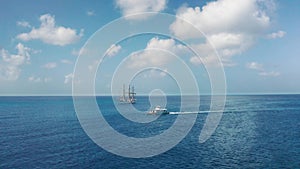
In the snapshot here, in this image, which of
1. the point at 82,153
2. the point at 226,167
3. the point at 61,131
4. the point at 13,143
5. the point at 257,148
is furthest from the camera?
the point at 61,131

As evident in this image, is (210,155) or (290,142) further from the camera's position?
(290,142)

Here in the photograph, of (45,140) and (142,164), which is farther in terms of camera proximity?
(45,140)

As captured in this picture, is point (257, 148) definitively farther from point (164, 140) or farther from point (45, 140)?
point (45, 140)

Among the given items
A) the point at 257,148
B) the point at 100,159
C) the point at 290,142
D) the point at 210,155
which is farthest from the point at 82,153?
the point at 290,142

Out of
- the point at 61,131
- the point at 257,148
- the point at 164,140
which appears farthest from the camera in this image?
the point at 61,131

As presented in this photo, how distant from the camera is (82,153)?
71.6 m

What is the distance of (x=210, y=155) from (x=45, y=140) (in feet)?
168

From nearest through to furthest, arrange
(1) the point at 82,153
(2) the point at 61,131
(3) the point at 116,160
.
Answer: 1. (3) the point at 116,160
2. (1) the point at 82,153
3. (2) the point at 61,131

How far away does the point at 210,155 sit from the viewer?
2749 inches

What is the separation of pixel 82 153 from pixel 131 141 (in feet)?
59.7

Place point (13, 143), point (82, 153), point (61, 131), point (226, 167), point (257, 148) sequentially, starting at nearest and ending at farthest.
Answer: point (226, 167), point (82, 153), point (257, 148), point (13, 143), point (61, 131)

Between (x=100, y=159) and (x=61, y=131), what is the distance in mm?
43007

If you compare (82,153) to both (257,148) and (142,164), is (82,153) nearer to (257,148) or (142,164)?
(142,164)

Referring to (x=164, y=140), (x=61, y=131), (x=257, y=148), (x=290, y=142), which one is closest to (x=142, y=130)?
(x=164, y=140)
